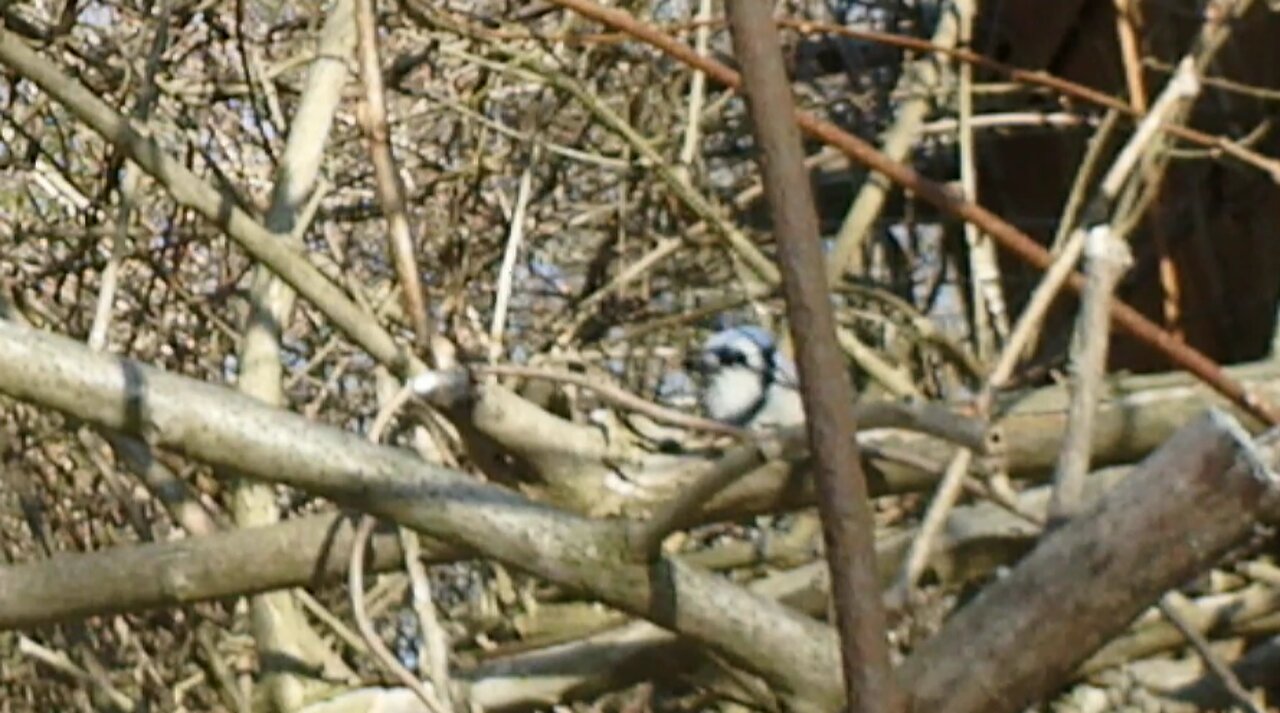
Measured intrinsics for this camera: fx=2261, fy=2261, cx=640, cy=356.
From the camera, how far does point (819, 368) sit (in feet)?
2.94

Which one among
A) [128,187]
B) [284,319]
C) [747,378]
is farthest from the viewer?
[747,378]

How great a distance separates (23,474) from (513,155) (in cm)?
113

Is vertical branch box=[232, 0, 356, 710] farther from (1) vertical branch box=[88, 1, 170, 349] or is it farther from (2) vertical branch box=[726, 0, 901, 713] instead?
(2) vertical branch box=[726, 0, 901, 713]

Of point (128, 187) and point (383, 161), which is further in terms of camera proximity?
point (128, 187)

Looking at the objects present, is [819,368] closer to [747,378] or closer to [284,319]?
[284,319]

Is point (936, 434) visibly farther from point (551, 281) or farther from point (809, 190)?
point (551, 281)

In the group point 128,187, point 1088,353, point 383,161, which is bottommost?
point 1088,353

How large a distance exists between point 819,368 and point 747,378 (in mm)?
3807

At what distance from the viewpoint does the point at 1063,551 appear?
4.22ft

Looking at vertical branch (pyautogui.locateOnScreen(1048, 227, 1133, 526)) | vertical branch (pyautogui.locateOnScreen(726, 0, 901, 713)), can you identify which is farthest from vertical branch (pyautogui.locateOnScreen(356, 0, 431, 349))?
vertical branch (pyautogui.locateOnScreen(726, 0, 901, 713))

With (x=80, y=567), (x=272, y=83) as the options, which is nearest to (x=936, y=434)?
(x=80, y=567)

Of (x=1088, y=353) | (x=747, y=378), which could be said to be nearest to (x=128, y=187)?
(x=747, y=378)

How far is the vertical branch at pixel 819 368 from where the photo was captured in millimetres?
862

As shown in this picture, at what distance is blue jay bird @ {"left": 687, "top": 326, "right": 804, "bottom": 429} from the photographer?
4625 millimetres
